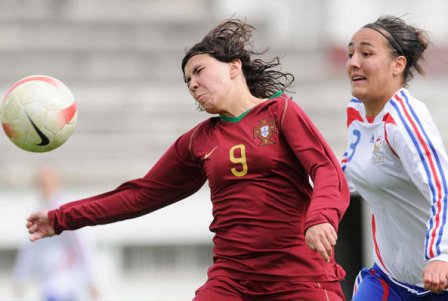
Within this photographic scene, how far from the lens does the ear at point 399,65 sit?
642cm

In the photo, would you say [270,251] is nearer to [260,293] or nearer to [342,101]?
[260,293]

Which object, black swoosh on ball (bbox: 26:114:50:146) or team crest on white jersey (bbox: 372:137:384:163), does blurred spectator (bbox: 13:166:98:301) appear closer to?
black swoosh on ball (bbox: 26:114:50:146)

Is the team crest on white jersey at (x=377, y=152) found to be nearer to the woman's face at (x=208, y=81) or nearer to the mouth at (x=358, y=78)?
the mouth at (x=358, y=78)

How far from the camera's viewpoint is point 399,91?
6258 millimetres

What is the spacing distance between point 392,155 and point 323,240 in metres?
0.94

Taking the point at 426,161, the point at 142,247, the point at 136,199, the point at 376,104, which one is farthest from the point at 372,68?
the point at 142,247

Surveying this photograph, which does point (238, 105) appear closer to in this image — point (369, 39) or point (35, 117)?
point (369, 39)

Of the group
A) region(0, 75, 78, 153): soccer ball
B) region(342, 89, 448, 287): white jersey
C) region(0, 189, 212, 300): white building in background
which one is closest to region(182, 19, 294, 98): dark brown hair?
region(342, 89, 448, 287): white jersey

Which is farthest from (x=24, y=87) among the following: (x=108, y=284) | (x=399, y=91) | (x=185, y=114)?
(x=185, y=114)

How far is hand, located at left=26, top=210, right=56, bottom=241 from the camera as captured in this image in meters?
6.46

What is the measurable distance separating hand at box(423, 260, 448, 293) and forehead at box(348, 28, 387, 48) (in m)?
1.33

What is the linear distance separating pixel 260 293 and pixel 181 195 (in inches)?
35.8

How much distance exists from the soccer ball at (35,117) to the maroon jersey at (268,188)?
91 centimetres

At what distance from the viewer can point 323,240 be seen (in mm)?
5363
